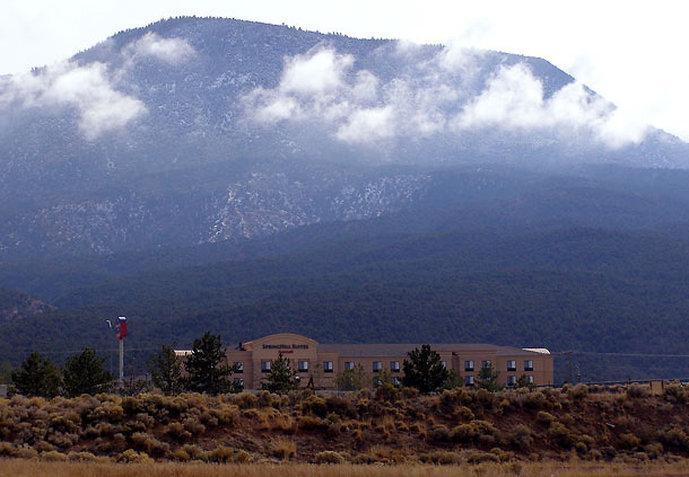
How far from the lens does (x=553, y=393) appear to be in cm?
5088

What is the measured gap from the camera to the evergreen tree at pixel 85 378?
6656cm

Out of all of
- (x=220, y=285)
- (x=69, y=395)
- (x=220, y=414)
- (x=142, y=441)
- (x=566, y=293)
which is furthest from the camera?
(x=220, y=285)

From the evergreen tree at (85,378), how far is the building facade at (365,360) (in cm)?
4270

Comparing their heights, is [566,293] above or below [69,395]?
above

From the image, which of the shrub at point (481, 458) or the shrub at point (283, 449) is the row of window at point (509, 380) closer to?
the shrub at point (481, 458)

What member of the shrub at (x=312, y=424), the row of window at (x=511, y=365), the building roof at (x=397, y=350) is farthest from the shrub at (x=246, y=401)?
the row of window at (x=511, y=365)

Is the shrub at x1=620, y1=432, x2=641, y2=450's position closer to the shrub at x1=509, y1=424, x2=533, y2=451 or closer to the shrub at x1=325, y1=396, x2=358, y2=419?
the shrub at x1=509, y1=424, x2=533, y2=451

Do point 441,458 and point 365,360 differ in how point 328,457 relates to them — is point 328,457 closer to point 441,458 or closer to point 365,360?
point 441,458

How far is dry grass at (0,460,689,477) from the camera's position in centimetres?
3422

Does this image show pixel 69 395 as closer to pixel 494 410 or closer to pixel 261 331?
pixel 494 410

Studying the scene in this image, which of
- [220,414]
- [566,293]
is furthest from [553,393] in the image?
[566,293]

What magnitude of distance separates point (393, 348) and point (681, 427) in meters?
73.9

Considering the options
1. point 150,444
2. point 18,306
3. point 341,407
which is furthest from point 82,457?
point 18,306

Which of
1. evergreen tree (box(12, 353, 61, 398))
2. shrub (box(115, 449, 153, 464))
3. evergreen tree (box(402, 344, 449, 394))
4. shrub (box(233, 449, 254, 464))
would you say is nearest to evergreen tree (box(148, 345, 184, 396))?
evergreen tree (box(12, 353, 61, 398))
